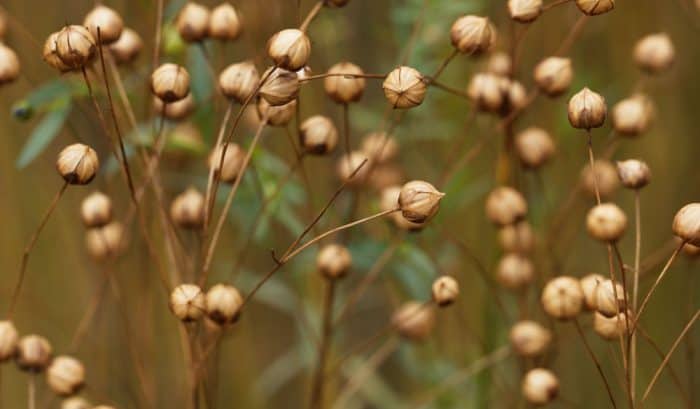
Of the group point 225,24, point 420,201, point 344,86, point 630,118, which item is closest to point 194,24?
point 225,24

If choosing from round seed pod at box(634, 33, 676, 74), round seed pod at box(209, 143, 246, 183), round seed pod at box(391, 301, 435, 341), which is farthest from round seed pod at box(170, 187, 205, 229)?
round seed pod at box(634, 33, 676, 74)

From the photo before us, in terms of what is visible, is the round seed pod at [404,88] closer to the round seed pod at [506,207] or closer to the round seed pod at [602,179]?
the round seed pod at [506,207]

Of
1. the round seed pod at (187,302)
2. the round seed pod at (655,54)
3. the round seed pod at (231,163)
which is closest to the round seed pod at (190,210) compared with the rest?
the round seed pod at (231,163)

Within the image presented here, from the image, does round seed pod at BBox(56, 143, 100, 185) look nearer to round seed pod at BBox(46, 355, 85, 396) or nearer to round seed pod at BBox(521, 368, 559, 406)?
round seed pod at BBox(46, 355, 85, 396)

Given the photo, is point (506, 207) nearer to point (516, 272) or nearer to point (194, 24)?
point (516, 272)

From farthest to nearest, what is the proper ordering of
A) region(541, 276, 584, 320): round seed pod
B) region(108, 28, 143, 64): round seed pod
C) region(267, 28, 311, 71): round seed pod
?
region(108, 28, 143, 64): round seed pod, region(541, 276, 584, 320): round seed pod, region(267, 28, 311, 71): round seed pod
